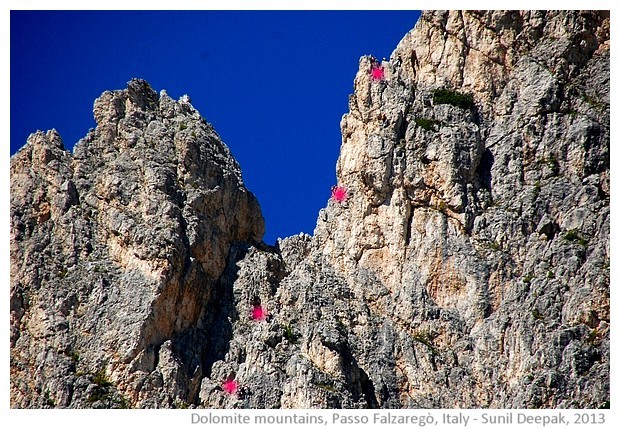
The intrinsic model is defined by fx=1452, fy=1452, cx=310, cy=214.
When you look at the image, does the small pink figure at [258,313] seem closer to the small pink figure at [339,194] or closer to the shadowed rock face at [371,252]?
the shadowed rock face at [371,252]

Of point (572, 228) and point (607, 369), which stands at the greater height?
point (572, 228)

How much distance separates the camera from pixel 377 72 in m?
96.6

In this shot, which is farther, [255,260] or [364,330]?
[255,260]

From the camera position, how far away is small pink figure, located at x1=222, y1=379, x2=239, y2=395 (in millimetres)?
87438

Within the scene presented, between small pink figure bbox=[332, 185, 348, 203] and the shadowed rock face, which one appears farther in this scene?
small pink figure bbox=[332, 185, 348, 203]

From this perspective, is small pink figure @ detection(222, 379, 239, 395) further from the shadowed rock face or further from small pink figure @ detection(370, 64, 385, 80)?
small pink figure @ detection(370, 64, 385, 80)

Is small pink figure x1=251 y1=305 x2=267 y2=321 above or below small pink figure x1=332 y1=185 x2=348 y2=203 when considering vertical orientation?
below

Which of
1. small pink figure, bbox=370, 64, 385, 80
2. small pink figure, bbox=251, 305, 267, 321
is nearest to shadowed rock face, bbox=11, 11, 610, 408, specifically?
small pink figure, bbox=370, 64, 385, 80

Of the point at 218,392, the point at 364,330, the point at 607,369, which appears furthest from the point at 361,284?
the point at 607,369

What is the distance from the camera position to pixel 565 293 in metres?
84.3

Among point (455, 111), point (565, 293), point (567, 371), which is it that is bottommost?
point (567, 371)

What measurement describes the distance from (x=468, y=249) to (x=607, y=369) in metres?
12.4

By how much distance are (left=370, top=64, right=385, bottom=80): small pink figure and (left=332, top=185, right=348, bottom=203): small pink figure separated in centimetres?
778

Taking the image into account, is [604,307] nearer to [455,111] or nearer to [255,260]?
[455,111]
